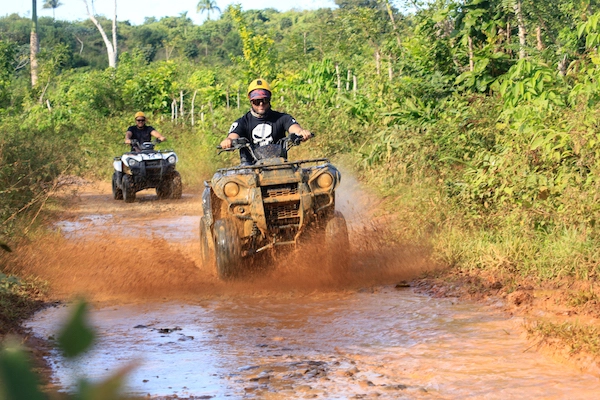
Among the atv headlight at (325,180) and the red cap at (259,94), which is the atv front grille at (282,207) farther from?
the red cap at (259,94)

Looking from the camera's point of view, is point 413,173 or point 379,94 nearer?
point 413,173

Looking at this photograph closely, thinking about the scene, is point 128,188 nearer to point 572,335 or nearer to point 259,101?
point 259,101

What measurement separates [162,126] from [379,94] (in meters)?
11.3

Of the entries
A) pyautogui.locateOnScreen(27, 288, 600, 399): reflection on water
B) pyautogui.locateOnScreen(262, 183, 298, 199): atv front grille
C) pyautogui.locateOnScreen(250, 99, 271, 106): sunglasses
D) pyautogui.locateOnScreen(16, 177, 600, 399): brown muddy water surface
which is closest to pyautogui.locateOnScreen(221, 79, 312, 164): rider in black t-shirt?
pyautogui.locateOnScreen(250, 99, 271, 106): sunglasses

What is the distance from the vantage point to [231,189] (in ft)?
23.1

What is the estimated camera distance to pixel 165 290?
7.22 m

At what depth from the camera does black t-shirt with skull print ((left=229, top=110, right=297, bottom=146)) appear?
25.6 ft

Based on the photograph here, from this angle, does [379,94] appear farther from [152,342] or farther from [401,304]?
[152,342]

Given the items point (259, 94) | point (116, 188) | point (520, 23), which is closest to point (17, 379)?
point (259, 94)

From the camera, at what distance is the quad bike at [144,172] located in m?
14.7

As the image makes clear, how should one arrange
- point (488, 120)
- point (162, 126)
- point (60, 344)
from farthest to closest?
point (162, 126)
point (488, 120)
point (60, 344)

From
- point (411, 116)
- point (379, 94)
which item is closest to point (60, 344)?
point (411, 116)

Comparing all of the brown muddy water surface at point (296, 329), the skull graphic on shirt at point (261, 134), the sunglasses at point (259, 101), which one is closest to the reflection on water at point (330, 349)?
the brown muddy water surface at point (296, 329)

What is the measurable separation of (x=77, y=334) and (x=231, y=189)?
6.32 meters
